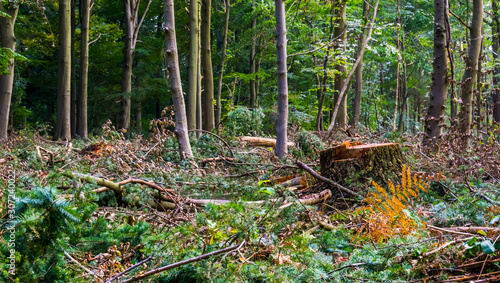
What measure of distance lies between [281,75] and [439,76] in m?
3.29

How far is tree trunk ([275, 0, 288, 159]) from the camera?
7633mm

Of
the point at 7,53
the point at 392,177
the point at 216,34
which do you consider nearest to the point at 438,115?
the point at 392,177

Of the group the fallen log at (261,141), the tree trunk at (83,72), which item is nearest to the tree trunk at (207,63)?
the fallen log at (261,141)

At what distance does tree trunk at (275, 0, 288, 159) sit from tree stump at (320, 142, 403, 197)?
219cm

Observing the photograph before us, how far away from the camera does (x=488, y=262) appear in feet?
8.05

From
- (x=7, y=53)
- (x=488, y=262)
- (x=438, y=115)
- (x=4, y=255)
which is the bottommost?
(x=488, y=262)

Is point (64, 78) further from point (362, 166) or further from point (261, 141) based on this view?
point (362, 166)

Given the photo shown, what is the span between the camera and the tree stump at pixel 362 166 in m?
5.44

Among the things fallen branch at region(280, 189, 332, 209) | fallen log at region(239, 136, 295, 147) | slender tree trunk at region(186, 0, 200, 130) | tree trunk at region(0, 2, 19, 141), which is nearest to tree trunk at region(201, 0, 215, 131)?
slender tree trunk at region(186, 0, 200, 130)

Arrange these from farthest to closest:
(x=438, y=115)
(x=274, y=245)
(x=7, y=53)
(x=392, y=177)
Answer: (x=7, y=53), (x=438, y=115), (x=392, y=177), (x=274, y=245)

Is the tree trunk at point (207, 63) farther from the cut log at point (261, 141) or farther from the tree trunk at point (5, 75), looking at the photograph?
the tree trunk at point (5, 75)

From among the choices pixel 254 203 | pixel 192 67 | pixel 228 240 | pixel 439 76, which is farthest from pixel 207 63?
pixel 228 240

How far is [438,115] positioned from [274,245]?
21.6 feet

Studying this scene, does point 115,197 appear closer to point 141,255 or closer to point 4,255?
point 141,255
